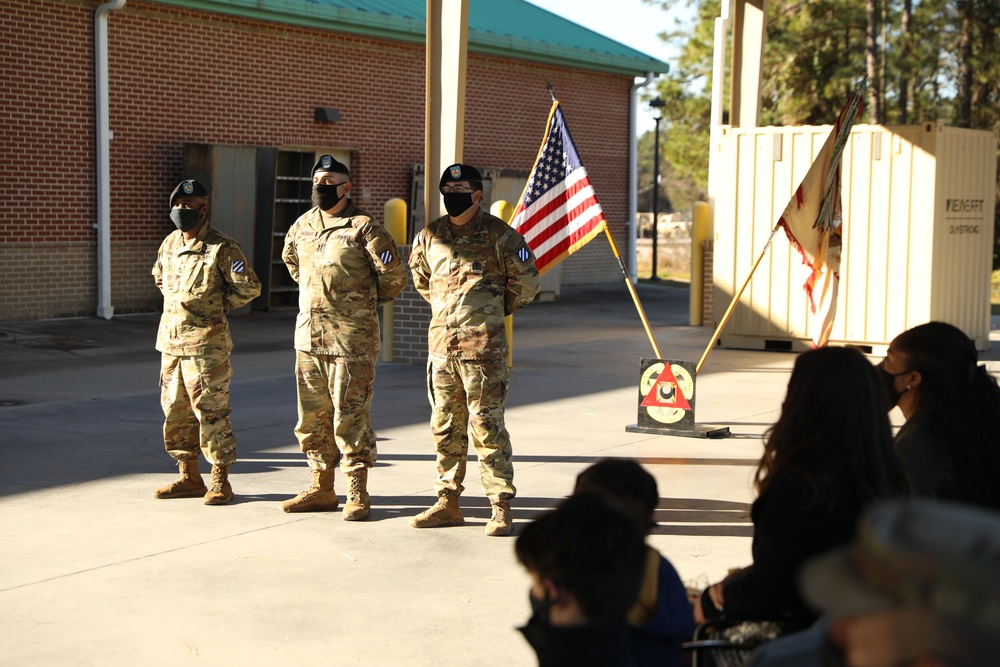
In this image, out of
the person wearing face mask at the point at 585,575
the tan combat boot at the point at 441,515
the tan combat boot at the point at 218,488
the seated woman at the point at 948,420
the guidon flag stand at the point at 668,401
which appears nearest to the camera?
the person wearing face mask at the point at 585,575

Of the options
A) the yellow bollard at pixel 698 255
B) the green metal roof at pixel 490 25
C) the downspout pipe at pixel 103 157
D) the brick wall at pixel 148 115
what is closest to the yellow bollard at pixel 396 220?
the yellow bollard at pixel 698 255

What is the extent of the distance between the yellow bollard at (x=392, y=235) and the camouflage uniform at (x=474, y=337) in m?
7.11

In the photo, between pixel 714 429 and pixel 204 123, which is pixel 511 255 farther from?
pixel 204 123

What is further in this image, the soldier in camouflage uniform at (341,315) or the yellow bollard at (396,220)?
the yellow bollard at (396,220)

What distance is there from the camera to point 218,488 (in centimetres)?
700

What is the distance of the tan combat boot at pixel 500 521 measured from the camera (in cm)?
638

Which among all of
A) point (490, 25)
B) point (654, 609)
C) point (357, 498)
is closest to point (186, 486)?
point (357, 498)

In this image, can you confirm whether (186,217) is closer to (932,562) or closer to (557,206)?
(557,206)

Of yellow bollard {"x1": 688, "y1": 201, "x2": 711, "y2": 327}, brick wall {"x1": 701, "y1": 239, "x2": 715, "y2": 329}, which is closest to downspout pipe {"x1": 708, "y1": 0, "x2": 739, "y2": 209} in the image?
yellow bollard {"x1": 688, "y1": 201, "x2": 711, "y2": 327}

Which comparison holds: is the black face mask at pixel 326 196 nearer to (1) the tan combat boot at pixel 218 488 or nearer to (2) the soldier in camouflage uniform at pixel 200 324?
(2) the soldier in camouflage uniform at pixel 200 324

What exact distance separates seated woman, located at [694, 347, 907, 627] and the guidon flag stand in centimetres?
616

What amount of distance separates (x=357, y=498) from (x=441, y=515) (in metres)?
0.49

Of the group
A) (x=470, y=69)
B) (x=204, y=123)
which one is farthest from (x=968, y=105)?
(x=204, y=123)

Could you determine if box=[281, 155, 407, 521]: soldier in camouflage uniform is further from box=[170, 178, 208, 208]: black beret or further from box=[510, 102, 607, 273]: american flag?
box=[510, 102, 607, 273]: american flag
